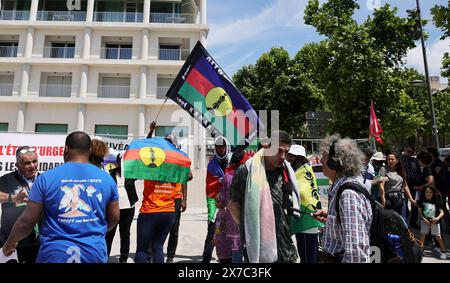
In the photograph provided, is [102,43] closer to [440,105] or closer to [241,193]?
[241,193]

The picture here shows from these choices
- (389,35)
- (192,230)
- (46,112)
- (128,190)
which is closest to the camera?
(128,190)

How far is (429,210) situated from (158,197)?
4.72 metres

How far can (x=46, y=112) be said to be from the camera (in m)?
24.9

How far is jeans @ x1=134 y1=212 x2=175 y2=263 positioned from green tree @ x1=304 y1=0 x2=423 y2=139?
13407 millimetres

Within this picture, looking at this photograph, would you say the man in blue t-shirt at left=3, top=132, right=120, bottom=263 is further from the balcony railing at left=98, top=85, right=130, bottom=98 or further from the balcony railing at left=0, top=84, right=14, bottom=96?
the balcony railing at left=0, top=84, right=14, bottom=96

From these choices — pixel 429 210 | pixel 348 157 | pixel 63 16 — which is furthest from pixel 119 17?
pixel 348 157

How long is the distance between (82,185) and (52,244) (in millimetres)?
430

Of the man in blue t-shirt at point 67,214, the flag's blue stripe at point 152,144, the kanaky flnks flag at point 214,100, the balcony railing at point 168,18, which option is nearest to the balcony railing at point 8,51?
the balcony railing at point 168,18

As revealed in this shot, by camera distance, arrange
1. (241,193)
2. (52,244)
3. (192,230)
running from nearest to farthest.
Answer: (52,244) < (241,193) < (192,230)

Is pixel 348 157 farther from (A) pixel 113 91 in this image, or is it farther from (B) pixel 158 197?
(A) pixel 113 91

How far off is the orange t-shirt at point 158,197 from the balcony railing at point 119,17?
83.6 ft

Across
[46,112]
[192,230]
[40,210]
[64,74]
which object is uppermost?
[64,74]

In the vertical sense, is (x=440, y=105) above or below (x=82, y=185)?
above
